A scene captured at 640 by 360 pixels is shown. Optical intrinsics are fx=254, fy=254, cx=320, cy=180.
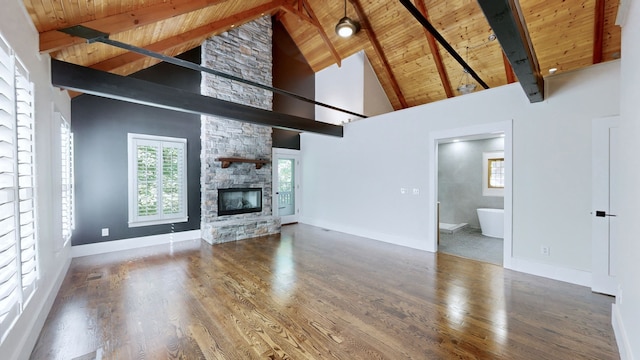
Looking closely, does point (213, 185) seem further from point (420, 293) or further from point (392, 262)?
point (420, 293)

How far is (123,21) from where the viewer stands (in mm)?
2857

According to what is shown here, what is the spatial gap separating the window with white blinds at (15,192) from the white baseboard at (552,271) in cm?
542

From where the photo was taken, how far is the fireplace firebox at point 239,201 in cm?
592

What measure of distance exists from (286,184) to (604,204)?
6468 millimetres

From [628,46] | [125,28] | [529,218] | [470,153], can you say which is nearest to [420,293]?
[529,218]

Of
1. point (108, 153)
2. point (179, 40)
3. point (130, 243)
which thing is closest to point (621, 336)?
point (179, 40)

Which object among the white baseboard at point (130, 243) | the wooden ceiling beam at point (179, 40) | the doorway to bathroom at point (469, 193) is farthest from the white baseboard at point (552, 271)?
the wooden ceiling beam at point (179, 40)

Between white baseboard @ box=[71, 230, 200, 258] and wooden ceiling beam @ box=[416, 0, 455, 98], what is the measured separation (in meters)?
6.70

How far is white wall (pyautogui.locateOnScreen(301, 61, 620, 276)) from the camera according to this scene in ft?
10.9

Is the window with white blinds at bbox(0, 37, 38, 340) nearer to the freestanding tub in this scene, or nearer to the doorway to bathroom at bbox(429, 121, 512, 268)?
the doorway to bathroom at bbox(429, 121, 512, 268)

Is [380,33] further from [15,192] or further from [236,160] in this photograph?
[15,192]

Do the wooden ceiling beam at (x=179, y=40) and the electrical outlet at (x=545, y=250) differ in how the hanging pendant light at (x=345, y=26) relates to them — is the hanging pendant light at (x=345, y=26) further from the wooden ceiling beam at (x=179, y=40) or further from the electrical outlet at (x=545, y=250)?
the electrical outlet at (x=545, y=250)

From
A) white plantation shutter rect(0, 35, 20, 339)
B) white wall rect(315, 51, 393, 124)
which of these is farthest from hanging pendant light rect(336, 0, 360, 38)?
white plantation shutter rect(0, 35, 20, 339)

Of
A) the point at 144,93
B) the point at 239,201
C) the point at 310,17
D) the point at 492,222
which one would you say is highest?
the point at 310,17
